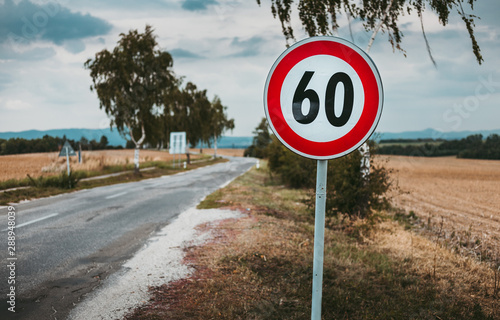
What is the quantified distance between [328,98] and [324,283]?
108 inches

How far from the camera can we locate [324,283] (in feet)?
13.3

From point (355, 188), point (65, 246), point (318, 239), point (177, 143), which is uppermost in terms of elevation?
point (177, 143)

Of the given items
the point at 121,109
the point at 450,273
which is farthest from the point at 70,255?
the point at 121,109

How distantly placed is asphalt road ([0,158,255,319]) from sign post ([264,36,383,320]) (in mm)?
2880

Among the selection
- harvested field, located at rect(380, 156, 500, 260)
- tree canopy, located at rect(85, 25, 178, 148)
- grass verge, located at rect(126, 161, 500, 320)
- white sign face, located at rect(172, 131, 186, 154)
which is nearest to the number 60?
grass verge, located at rect(126, 161, 500, 320)

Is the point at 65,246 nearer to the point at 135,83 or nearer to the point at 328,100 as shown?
the point at 328,100

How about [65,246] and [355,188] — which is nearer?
[65,246]

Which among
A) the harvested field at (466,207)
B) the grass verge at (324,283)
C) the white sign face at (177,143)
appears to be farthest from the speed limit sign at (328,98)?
the white sign face at (177,143)

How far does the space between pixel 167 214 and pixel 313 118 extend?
766 cm

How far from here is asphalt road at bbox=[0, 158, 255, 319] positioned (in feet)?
12.1

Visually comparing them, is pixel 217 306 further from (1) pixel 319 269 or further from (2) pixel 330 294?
(1) pixel 319 269

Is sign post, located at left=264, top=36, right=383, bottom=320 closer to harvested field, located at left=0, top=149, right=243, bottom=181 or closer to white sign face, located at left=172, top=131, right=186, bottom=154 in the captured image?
harvested field, located at left=0, top=149, right=243, bottom=181

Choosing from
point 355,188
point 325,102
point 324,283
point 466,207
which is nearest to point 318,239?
point 325,102

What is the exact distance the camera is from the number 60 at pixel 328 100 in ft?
6.87
